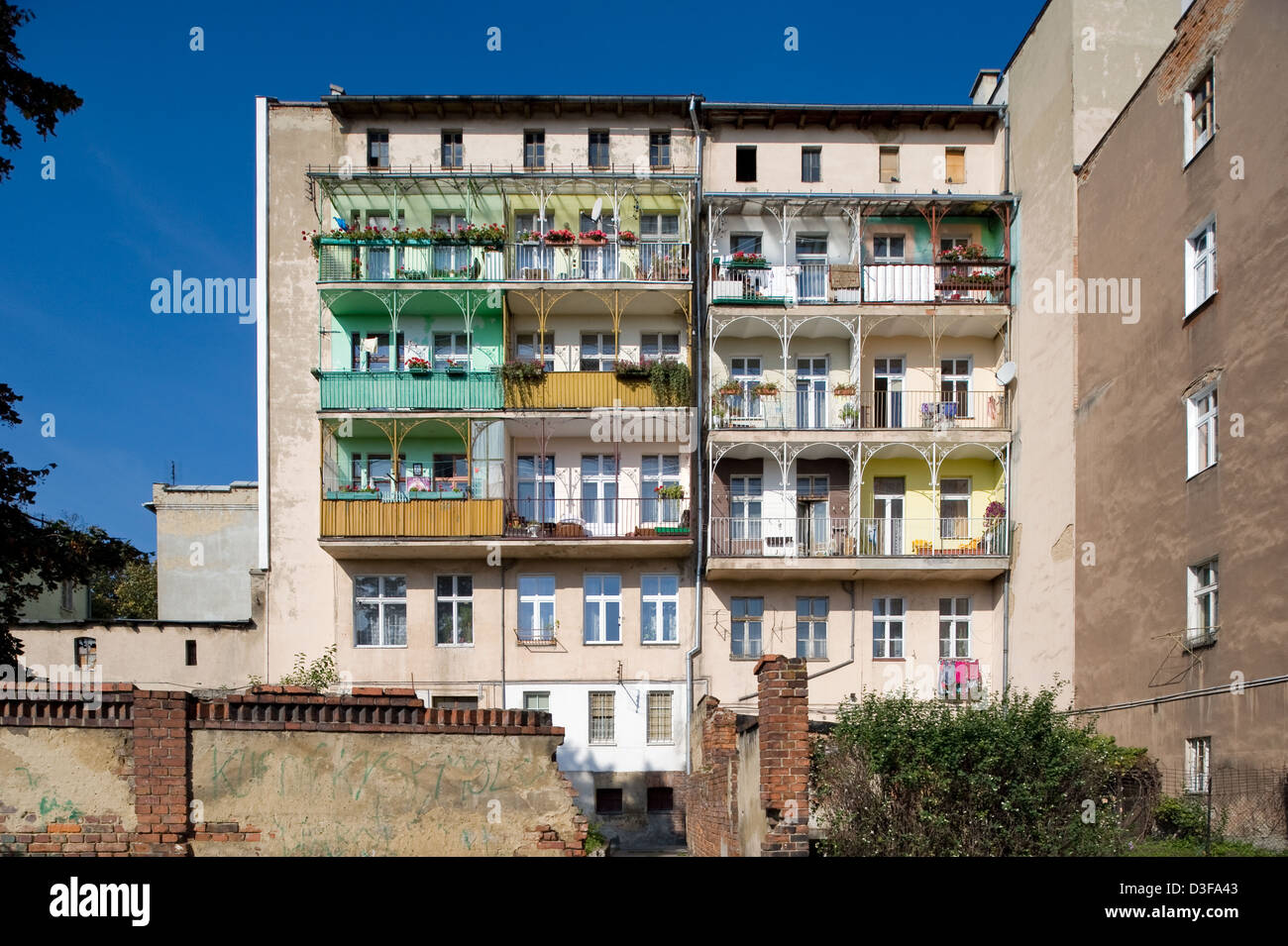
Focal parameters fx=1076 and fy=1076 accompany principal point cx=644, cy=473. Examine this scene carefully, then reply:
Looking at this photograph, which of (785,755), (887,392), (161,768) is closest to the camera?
(785,755)

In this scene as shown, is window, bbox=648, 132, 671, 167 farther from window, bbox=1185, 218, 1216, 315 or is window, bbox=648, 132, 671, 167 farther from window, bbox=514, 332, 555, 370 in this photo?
window, bbox=1185, 218, 1216, 315

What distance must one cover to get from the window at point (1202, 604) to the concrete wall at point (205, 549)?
2590cm

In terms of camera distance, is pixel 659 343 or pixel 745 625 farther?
pixel 659 343

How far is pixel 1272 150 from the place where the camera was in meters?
17.4

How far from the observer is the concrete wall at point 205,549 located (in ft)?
109

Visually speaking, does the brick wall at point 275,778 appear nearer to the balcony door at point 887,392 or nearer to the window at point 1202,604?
the window at point 1202,604

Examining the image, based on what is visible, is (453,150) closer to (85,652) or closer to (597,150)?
(597,150)

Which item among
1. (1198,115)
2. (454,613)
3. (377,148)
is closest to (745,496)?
(454,613)

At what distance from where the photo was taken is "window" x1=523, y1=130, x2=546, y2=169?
2933cm

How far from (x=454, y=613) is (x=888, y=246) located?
15291 millimetres

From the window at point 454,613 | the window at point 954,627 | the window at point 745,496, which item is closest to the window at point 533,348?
the window at point 745,496

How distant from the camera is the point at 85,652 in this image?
27.2 m

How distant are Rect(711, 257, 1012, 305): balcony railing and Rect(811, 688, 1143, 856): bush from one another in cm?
1706
